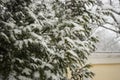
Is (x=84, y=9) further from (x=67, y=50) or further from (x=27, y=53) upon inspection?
(x=27, y=53)

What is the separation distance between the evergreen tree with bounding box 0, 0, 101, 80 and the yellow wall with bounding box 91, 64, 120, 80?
2.07 m

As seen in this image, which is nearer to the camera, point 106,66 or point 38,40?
point 38,40

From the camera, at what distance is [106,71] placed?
573cm

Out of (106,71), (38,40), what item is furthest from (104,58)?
(38,40)

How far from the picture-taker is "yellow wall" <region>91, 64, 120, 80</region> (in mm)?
5613

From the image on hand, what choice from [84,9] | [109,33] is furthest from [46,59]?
[109,33]

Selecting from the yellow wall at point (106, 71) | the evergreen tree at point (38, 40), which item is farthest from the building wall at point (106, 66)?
the evergreen tree at point (38, 40)

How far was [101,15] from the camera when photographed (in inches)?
149

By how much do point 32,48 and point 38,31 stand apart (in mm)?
238

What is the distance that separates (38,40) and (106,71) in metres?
2.99

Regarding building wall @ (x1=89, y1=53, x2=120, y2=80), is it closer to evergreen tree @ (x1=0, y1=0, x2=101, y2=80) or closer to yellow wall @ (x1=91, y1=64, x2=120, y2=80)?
yellow wall @ (x1=91, y1=64, x2=120, y2=80)

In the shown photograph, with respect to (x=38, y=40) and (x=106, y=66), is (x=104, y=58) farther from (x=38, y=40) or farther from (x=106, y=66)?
(x=38, y=40)

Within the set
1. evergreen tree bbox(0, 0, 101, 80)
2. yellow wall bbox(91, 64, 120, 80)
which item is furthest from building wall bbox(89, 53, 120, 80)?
evergreen tree bbox(0, 0, 101, 80)

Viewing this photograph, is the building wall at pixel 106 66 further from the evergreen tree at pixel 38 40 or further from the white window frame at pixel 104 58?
the evergreen tree at pixel 38 40
